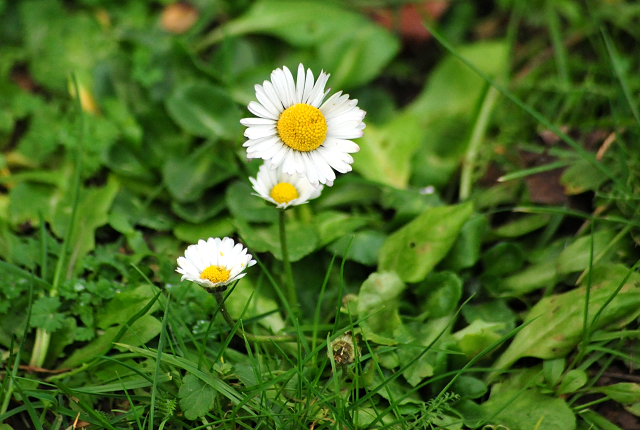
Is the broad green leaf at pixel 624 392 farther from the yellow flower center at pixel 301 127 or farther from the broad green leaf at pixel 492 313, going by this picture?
the yellow flower center at pixel 301 127

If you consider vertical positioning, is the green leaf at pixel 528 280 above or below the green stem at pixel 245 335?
above

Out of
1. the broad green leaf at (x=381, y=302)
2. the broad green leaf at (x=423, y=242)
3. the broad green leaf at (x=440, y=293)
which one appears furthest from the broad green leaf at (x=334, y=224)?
the broad green leaf at (x=440, y=293)

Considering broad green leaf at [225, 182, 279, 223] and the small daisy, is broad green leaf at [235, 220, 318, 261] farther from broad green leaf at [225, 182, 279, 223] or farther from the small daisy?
the small daisy

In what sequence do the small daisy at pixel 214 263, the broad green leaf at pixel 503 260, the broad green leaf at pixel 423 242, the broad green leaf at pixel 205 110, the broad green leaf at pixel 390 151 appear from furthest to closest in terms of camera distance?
the broad green leaf at pixel 390 151 < the broad green leaf at pixel 205 110 < the broad green leaf at pixel 503 260 < the broad green leaf at pixel 423 242 < the small daisy at pixel 214 263

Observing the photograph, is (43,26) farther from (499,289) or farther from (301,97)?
(499,289)

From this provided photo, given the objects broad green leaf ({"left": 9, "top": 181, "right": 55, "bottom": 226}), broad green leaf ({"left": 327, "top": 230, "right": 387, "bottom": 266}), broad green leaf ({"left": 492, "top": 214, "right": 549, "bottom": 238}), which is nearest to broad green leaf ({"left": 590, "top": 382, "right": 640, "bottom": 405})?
broad green leaf ({"left": 492, "top": 214, "right": 549, "bottom": 238})

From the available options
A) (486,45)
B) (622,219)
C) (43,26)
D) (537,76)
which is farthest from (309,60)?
(622,219)
